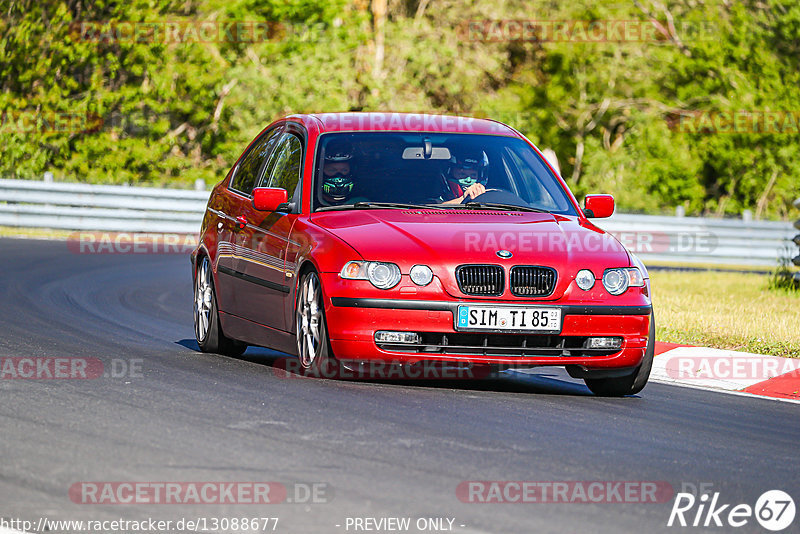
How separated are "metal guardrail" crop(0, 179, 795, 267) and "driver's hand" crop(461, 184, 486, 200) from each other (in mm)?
16501

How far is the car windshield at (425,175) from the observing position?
30.0 ft

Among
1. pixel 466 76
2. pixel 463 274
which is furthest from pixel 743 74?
pixel 463 274

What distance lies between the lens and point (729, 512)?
217 inches

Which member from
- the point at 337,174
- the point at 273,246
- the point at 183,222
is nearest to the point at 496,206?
the point at 337,174

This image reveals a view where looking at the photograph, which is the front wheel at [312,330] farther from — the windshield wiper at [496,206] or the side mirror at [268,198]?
the windshield wiper at [496,206]

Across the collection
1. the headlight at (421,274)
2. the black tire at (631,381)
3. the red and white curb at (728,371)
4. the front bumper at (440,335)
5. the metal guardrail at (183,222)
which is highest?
the headlight at (421,274)

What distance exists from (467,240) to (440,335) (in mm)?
585

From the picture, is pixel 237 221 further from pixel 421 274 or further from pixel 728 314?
pixel 728 314

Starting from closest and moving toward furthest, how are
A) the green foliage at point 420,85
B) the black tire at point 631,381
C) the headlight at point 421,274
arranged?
the headlight at point 421,274 → the black tire at point 631,381 → the green foliage at point 420,85

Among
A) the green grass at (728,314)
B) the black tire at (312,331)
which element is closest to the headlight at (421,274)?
the black tire at (312,331)

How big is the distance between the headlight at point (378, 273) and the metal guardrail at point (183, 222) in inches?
703

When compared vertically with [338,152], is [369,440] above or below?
below

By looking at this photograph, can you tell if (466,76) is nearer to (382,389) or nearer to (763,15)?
(763,15)

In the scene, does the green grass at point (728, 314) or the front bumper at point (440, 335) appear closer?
the front bumper at point (440, 335)
